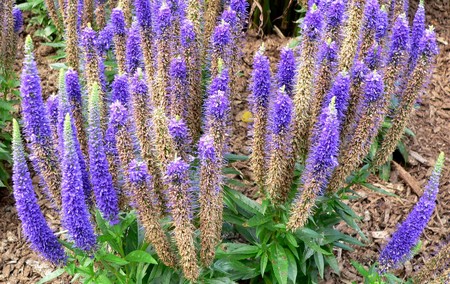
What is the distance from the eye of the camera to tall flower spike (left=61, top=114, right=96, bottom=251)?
361 centimetres

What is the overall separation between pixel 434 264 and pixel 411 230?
39 cm

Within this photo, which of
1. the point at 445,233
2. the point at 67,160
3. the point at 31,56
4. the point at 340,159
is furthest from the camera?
the point at 445,233

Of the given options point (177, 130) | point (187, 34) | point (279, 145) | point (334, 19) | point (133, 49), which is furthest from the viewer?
point (133, 49)

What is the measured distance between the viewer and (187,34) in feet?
15.0

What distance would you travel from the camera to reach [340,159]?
4574 mm

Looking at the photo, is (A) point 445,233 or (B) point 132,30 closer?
(B) point 132,30

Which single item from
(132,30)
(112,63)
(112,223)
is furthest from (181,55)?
(112,63)

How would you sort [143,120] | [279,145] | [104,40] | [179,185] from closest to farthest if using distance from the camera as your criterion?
[179,185] < [143,120] < [279,145] < [104,40]

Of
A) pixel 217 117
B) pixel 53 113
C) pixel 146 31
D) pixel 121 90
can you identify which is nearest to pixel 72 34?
pixel 146 31

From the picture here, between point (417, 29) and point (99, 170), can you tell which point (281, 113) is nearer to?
point (99, 170)

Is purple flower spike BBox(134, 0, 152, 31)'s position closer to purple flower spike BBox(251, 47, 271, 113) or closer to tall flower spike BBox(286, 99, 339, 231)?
purple flower spike BBox(251, 47, 271, 113)

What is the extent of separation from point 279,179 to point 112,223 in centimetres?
127

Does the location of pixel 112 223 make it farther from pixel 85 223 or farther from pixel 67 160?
pixel 67 160

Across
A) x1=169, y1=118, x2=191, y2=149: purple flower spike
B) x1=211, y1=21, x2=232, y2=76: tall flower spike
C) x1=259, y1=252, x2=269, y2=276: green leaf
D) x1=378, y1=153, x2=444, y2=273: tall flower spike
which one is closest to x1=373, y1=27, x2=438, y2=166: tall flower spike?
x1=378, y1=153, x2=444, y2=273: tall flower spike
